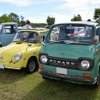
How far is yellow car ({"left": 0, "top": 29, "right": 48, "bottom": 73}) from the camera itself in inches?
235

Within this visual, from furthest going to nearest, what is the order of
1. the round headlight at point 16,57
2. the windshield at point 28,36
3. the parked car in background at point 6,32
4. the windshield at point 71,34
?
the parked car in background at point 6,32, the windshield at point 28,36, the round headlight at point 16,57, the windshield at point 71,34

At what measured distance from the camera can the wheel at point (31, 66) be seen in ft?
20.6

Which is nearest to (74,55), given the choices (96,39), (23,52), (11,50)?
(96,39)

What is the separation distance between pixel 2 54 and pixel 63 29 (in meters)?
2.24

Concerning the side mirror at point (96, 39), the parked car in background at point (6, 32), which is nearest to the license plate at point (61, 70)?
the side mirror at point (96, 39)

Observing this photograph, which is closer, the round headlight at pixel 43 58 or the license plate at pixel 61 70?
the license plate at pixel 61 70

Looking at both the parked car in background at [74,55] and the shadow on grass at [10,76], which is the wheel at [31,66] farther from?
the parked car in background at [74,55]

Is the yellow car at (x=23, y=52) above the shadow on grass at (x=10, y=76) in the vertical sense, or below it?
above

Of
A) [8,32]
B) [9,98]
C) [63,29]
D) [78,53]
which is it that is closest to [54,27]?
[63,29]

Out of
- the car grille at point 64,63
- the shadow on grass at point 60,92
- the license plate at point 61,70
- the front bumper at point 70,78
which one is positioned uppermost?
the car grille at point 64,63

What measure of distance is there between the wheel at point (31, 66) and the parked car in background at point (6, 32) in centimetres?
412

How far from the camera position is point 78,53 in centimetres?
445

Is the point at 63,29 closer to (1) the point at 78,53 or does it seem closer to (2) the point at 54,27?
(2) the point at 54,27

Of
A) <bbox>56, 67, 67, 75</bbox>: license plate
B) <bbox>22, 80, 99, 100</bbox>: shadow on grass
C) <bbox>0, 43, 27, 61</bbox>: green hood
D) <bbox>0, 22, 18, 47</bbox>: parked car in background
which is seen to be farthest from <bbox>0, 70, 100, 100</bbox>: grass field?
<bbox>0, 22, 18, 47</bbox>: parked car in background
